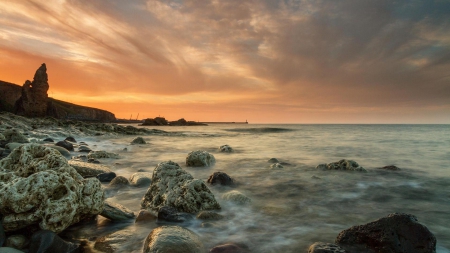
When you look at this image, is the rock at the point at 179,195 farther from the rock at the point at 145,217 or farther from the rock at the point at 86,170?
the rock at the point at 86,170

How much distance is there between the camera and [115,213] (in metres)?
4.27

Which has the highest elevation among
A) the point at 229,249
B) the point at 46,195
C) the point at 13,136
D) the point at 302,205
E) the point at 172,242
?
the point at 13,136

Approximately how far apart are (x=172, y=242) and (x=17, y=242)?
1.87 meters

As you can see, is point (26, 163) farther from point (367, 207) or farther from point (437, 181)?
point (437, 181)

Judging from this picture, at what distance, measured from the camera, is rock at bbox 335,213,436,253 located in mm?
3168

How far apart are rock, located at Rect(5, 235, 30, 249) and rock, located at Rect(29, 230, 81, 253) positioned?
0.64ft

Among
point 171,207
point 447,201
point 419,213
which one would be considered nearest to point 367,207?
point 419,213

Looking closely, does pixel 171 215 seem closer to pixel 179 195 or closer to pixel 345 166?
pixel 179 195

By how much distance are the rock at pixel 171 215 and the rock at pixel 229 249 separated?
1104 millimetres

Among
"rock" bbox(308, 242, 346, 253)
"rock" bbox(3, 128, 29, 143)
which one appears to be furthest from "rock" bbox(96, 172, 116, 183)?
"rock" bbox(3, 128, 29, 143)

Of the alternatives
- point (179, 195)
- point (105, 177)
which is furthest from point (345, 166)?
point (105, 177)

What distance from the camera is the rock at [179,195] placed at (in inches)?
187

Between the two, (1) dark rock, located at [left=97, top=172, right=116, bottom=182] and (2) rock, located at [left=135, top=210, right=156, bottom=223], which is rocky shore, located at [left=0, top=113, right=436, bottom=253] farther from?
(1) dark rock, located at [left=97, top=172, right=116, bottom=182]

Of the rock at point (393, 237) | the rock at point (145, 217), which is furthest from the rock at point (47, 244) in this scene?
the rock at point (393, 237)
